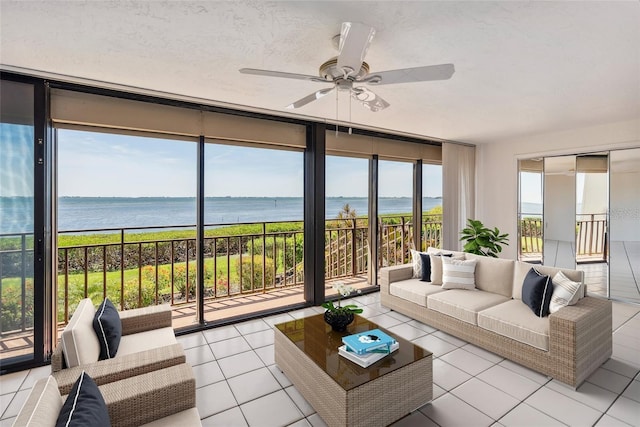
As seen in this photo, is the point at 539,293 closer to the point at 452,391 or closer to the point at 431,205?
the point at 452,391

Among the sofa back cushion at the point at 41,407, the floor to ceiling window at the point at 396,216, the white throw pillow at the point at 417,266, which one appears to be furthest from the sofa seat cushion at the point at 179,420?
the floor to ceiling window at the point at 396,216

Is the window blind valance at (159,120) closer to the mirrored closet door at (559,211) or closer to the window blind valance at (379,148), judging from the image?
the window blind valance at (379,148)

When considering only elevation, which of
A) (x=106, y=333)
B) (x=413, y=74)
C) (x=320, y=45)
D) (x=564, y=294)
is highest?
(x=320, y=45)

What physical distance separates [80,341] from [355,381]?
65.2 inches

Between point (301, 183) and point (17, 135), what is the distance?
113 inches

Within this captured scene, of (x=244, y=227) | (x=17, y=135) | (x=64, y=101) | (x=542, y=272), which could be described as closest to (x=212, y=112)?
(x=64, y=101)

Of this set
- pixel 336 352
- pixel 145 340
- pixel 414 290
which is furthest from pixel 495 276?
pixel 145 340

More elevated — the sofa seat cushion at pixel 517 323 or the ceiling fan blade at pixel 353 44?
the ceiling fan blade at pixel 353 44

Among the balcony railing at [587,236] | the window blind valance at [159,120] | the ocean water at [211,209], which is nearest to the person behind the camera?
the window blind valance at [159,120]

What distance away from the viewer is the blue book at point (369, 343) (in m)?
2.03

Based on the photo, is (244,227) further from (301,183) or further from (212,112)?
(212,112)

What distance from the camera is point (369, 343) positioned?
208 centimetres

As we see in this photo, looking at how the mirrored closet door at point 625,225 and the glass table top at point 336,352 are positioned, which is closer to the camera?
the glass table top at point 336,352

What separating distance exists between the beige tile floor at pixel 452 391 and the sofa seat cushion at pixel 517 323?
0.28m
